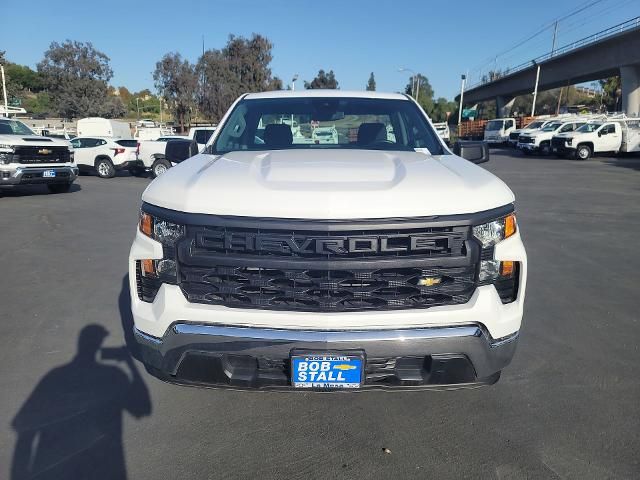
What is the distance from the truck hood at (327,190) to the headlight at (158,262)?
10 cm

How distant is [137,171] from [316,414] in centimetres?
1743

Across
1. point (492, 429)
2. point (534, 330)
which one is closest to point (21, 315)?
point (492, 429)

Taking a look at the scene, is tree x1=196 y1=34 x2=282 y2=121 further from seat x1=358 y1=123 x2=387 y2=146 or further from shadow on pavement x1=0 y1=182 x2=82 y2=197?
seat x1=358 y1=123 x2=387 y2=146

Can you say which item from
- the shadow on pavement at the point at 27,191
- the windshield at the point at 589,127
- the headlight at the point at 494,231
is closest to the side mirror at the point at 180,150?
the headlight at the point at 494,231

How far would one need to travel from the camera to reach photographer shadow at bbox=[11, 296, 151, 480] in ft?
7.73


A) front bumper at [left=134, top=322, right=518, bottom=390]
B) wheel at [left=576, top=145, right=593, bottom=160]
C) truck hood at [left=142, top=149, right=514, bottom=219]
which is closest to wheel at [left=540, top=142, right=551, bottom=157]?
wheel at [left=576, top=145, right=593, bottom=160]

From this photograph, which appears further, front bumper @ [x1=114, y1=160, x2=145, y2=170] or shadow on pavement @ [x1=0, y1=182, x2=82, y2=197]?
front bumper @ [x1=114, y1=160, x2=145, y2=170]

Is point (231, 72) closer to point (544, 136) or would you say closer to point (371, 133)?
point (544, 136)

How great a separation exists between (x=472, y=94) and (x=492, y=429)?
81.7m

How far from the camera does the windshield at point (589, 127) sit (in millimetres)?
24500

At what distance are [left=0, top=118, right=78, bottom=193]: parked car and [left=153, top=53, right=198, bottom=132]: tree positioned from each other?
34.2 metres

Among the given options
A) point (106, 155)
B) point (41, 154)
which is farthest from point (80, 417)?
point (106, 155)

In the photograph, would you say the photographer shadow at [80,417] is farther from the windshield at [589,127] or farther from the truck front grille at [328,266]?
the windshield at [589,127]

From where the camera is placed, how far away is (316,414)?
2.81m
